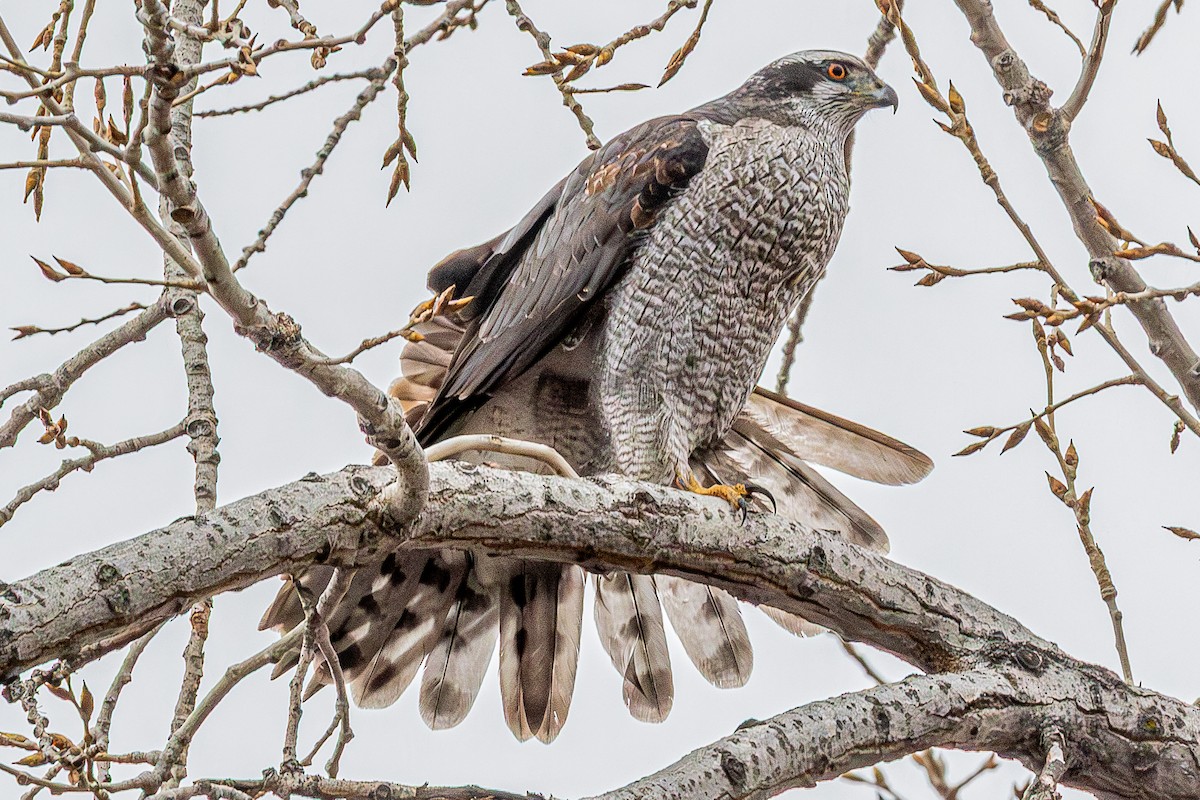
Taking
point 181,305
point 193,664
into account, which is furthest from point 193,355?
point 193,664

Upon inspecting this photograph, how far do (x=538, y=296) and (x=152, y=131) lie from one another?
232 cm

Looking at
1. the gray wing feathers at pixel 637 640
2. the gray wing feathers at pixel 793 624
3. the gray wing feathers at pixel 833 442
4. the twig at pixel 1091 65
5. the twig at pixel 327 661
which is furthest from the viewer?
the gray wing feathers at pixel 833 442

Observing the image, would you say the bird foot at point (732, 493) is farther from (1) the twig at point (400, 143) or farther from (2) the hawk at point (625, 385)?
(1) the twig at point (400, 143)

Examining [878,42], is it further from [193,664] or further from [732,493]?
[193,664]

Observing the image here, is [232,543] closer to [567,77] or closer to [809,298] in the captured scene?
[567,77]

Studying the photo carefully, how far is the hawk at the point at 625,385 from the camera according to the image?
400 cm

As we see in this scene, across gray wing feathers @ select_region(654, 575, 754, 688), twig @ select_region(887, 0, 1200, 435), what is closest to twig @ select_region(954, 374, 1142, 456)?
twig @ select_region(887, 0, 1200, 435)

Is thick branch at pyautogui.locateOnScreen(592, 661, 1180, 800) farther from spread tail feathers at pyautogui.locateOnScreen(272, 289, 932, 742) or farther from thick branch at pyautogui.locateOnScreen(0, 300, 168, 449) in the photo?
thick branch at pyautogui.locateOnScreen(0, 300, 168, 449)

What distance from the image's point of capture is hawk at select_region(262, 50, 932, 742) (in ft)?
13.1

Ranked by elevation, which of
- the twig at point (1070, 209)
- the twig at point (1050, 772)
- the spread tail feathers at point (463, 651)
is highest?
the twig at point (1070, 209)

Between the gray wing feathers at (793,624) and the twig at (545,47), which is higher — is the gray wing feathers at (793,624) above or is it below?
below

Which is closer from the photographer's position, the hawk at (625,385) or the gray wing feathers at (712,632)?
the hawk at (625,385)

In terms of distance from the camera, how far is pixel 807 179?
4.20 m

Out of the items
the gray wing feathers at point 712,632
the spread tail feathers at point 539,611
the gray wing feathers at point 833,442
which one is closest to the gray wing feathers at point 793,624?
the spread tail feathers at point 539,611
